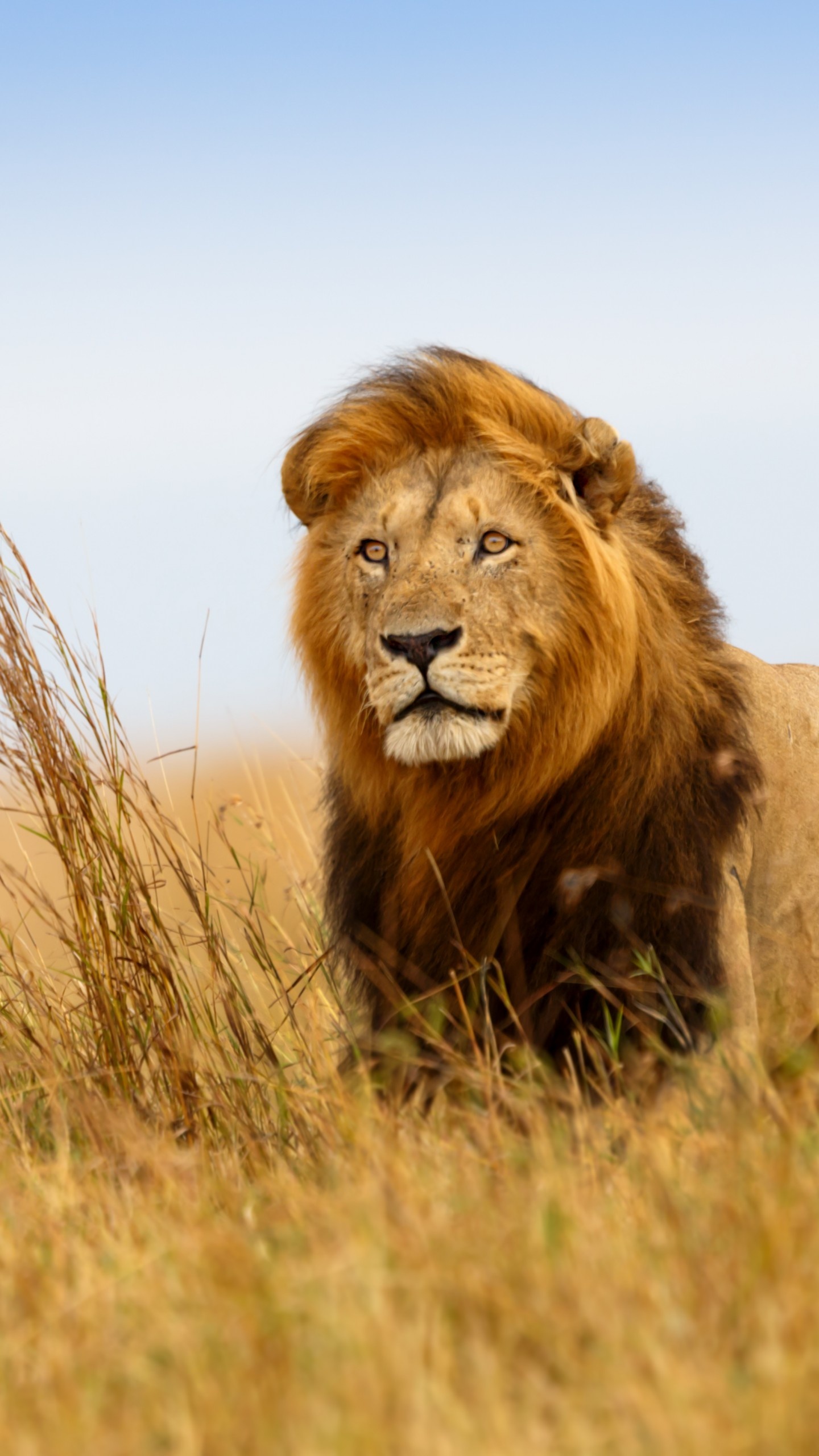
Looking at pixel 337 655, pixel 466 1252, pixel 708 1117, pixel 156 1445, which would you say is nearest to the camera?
pixel 156 1445

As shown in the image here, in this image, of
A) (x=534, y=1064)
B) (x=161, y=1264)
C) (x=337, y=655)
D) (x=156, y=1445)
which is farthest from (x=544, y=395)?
(x=156, y=1445)

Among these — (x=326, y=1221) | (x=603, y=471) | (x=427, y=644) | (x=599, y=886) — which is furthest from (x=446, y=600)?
(x=326, y=1221)

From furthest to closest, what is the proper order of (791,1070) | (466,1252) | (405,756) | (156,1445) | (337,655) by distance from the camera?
(337,655), (405,756), (791,1070), (466,1252), (156,1445)

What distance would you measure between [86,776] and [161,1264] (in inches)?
89.5

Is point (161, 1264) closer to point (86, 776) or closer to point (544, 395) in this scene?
point (86, 776)

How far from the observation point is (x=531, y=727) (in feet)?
13.4

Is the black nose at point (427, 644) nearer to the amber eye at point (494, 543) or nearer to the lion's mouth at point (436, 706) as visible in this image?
the lion's mouth at point (436, 706)

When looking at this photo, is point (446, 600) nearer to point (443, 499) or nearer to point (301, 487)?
point (443, 499)

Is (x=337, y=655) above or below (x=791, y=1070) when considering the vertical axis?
above

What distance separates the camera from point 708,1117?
3107mm

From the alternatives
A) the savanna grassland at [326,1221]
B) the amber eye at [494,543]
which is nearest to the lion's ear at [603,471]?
the amber eye at [494,543]

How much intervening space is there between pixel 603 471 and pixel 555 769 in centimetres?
88

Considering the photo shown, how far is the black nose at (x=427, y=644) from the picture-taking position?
12.5 ft

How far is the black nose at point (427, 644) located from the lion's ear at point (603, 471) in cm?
75
